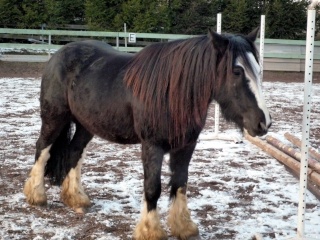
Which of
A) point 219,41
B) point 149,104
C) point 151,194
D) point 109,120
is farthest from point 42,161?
point 219,41

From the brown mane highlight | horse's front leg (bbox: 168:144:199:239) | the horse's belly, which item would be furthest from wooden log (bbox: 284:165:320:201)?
the horse's belly

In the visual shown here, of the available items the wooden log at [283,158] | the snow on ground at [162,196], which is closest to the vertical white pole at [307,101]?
the snow on ground at [162,196]

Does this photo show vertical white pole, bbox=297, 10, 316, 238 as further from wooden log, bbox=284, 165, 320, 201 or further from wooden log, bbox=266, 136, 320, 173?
wooden log, bbox=266, 136, 320, 173

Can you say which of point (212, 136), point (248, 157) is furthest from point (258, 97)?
point (212, 136)

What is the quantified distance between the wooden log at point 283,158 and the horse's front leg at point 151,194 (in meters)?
2.20

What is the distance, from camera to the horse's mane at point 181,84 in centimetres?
312

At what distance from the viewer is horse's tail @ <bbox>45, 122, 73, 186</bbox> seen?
4281mm

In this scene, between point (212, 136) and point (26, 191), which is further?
point (212, 136)

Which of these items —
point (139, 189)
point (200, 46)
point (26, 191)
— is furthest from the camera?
point (139, 189)

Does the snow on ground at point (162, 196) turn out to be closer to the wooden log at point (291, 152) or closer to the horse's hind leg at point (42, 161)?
the horse's hind leg at point (42, 161)

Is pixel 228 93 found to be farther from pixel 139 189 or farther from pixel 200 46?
pixel 139 189

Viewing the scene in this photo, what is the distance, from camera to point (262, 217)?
12.9ft

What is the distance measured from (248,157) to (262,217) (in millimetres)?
2127

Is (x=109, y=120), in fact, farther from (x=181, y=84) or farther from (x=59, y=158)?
(x=59, y=158)
